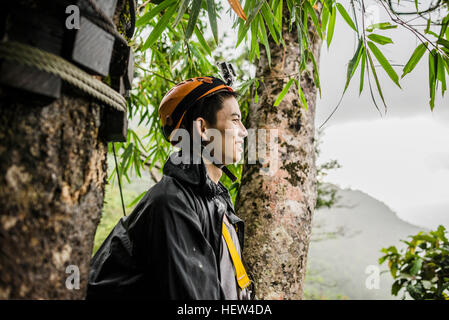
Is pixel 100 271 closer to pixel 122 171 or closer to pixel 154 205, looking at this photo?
pixel 154 205

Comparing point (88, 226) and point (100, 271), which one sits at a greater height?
point (88, 226)

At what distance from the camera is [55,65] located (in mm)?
510

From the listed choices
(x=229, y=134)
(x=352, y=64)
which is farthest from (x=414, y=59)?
(x=229, y=134)

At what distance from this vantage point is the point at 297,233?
1.64m

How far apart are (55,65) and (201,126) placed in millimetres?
894

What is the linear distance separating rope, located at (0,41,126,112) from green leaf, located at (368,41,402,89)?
43.4 inches

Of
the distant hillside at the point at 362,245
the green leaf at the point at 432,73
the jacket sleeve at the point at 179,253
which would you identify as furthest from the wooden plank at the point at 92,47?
the distant hillside at the point at 362,245

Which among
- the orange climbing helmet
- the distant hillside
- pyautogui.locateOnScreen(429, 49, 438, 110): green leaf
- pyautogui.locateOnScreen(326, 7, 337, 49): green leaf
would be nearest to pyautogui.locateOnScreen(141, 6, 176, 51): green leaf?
the orange climbing helmet

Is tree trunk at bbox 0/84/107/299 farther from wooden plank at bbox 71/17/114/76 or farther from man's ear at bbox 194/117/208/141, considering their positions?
man's ear at bbox 194/117/208/141

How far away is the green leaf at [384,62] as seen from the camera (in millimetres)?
1222
